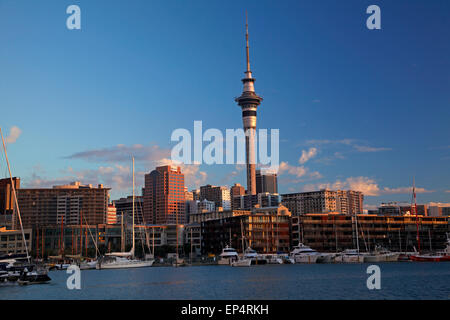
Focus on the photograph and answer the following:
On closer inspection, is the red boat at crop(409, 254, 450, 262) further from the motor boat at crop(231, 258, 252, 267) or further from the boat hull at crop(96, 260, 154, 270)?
the boat hull at crop(96, 260, 154, 270)

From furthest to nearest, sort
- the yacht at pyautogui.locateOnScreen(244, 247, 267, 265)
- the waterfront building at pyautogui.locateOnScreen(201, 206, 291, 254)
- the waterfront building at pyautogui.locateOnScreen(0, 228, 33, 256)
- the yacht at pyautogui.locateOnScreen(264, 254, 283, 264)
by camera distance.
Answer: the waterfront building at pyautogui.locateOnScreen(0, 228, 33, 256) < the waterfront building at pyautogui.locateOnScreen(201, 206, 291, 254) < the yacht at pyautogui.locateOnScreen(264, 254, 283, 264) < the yacht at pyautogui.locateOnScreen(244, 247, 267, 265)

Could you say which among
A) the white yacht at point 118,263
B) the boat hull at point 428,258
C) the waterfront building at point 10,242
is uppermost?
the waterfront building at point 10,242

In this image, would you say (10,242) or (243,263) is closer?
(243,263)

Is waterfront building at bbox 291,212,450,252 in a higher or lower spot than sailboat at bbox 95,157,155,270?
higher

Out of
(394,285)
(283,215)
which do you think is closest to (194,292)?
(394,285)

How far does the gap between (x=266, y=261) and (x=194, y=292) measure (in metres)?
88.5

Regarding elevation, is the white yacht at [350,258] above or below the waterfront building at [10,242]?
below

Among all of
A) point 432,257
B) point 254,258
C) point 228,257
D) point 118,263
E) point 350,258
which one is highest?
point 118,263

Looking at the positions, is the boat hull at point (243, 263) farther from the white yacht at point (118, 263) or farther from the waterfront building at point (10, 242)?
the waterfront building at point (10, 242)

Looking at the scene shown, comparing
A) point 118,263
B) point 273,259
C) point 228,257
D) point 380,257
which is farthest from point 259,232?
point 118,263

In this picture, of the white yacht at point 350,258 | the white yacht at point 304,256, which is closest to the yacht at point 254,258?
the white yacht at point 304,256

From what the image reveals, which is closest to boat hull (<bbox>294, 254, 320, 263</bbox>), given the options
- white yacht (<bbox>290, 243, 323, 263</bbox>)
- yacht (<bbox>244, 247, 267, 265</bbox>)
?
white yacht (<bbox>290, 243, 323, 263</bbox>)

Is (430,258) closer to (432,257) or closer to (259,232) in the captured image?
(432,257)

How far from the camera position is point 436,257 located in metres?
149
